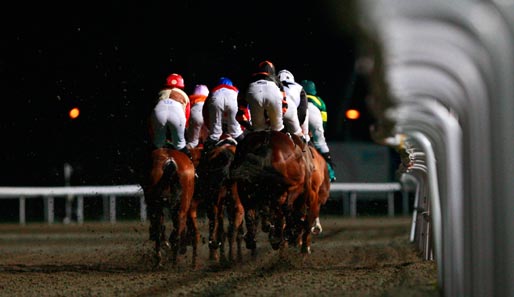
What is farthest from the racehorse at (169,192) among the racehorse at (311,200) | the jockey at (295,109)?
the jockey at (295,109)

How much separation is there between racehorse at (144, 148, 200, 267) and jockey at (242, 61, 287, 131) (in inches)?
27.2

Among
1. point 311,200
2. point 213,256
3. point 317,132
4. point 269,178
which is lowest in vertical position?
point 213,256

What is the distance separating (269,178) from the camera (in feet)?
29.2

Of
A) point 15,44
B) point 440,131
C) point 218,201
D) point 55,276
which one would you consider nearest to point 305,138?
point 218,201

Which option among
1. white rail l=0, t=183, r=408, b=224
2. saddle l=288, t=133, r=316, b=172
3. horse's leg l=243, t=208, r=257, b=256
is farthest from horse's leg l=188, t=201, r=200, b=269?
white rail l=0, t=183, r=408, b=224

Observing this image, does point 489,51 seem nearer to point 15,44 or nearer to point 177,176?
point 177,176

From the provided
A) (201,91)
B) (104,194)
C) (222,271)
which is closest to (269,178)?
(222,271)

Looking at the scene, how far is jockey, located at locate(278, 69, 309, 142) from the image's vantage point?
405 inches

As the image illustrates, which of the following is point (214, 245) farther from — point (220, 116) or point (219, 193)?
point (220, 116)

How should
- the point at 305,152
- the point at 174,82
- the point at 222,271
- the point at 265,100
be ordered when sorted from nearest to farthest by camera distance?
1. the point at 222,271
2. the point at 305,152
3. the point at 265,100
4. the point at 174,82

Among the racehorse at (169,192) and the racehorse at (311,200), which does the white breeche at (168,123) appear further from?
the racehorse at (311,200)

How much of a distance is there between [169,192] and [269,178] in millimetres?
1039

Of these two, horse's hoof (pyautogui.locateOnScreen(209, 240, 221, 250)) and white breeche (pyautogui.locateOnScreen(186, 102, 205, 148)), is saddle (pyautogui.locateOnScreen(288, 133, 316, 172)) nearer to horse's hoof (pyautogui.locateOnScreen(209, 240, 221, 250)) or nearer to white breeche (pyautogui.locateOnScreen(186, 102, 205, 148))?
horse's hoof (pyautogui.locateOnScreen(209, 240, 221, 250))

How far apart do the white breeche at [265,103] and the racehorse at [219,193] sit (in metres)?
0.45
